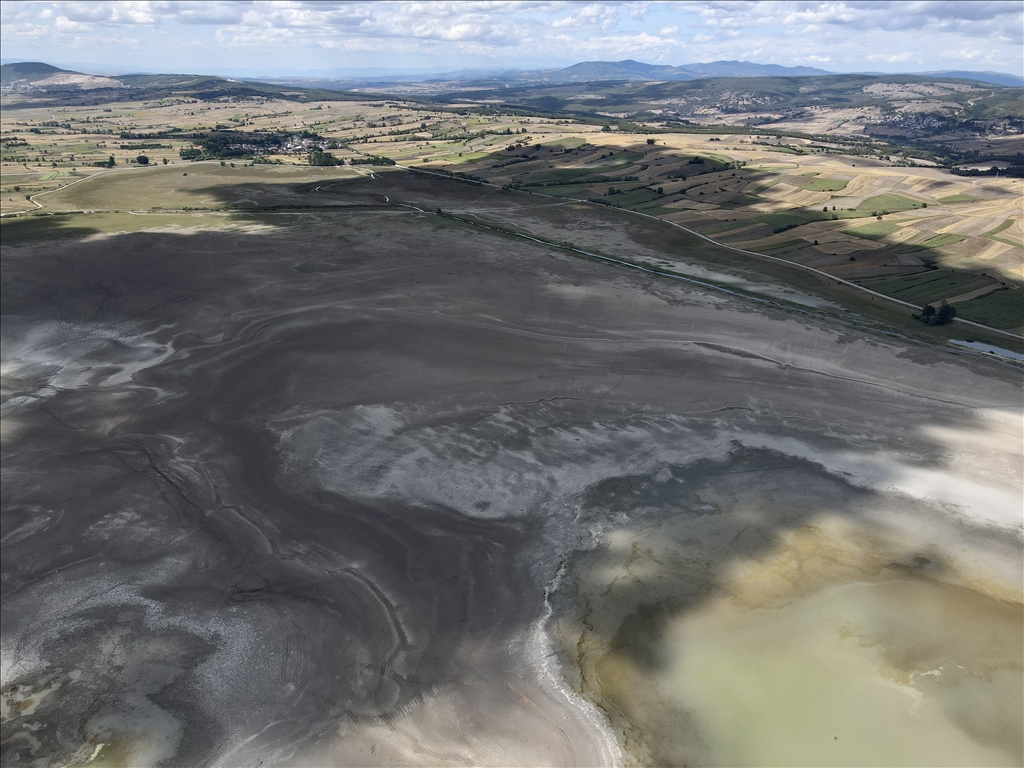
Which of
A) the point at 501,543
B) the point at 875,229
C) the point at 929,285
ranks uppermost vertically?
the point at 875,229

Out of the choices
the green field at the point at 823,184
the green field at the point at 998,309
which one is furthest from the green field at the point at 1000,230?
the green field at the point at 823,184

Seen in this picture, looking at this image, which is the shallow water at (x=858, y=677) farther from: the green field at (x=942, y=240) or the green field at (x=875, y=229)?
the green field at (x=875, y=229)

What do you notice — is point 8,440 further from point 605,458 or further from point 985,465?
point 985,465

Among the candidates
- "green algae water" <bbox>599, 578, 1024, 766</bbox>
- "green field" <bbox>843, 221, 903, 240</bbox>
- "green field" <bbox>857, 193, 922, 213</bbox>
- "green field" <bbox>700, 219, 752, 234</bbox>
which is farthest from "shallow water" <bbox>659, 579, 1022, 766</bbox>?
"green field" <bbox>857, 193, 922, 213</bbox>

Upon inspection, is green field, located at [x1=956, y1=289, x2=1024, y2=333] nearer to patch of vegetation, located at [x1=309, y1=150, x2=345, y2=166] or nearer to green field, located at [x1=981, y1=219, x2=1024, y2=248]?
green field, located at [x1=981, y1=219, x2=1024, y2=248]

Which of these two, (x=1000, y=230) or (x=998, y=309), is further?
(x=1000, y=230)

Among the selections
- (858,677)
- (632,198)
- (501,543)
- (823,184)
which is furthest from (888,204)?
(501,543)

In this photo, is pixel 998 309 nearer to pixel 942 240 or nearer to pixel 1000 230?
pixel 942 240
